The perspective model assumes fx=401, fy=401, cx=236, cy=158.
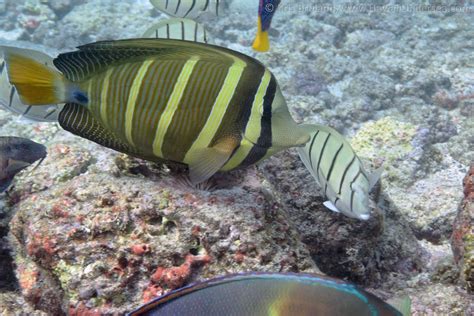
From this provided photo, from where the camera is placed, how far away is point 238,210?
1932 millimetres

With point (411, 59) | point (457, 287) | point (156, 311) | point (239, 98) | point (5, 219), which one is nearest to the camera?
point (156, 311)

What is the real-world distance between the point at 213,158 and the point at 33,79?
78 centimetres

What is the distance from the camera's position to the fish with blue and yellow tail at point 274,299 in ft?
2.39

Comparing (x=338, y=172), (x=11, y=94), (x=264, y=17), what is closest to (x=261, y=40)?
(x=264, y=17)

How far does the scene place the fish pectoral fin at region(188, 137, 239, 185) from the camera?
173 cm

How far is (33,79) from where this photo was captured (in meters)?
1.59

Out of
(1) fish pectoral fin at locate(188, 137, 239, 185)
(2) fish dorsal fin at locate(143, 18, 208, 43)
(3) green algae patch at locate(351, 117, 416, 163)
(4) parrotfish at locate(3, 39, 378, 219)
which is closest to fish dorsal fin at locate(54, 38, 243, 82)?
(4) parrotfish at locate(3, 39, 378, 219)

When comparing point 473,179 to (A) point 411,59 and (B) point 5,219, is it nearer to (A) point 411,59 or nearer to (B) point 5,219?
(B) point 5,219

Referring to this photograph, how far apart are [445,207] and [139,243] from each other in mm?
3684

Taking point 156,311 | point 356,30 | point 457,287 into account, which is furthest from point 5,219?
point 356,30

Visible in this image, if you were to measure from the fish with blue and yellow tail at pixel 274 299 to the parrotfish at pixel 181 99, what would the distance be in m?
0.98

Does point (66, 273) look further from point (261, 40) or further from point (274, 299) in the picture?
point (261, 40)

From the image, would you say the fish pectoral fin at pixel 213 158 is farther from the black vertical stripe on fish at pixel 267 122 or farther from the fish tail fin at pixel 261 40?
the fish tail fin at pixel 261 40

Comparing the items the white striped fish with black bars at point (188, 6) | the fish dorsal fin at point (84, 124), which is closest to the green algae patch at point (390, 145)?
the white striped fish with black bars at point (188, 6)
